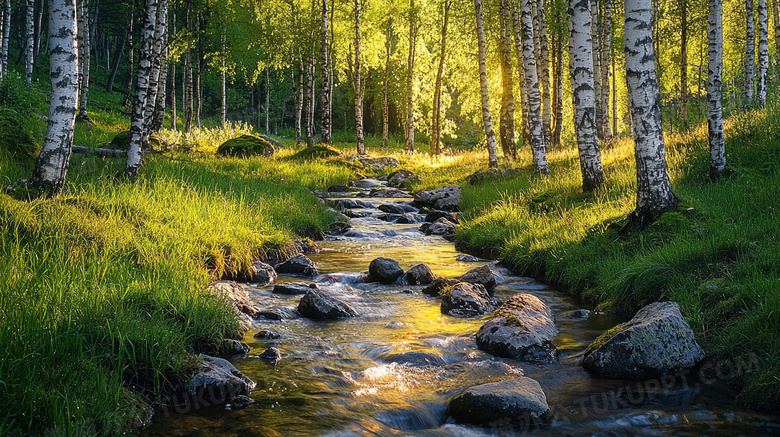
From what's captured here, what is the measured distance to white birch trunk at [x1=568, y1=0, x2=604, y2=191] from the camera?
8.59 metres

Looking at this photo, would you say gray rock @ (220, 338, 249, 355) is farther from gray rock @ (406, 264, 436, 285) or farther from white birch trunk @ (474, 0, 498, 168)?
white birch trunk @ (474, 0, 498, 168)

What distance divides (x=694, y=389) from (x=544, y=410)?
135 cm

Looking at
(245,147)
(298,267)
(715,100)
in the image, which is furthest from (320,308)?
(245,147)

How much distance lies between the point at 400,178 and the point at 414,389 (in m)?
15.1

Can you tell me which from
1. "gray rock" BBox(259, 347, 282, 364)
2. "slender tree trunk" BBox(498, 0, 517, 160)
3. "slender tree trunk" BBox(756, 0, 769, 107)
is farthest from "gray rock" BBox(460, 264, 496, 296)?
"slender tree trunk" BBox(756, 0, 769, 107)

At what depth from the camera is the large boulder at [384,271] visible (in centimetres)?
714

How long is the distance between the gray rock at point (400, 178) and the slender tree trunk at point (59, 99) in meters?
12.3

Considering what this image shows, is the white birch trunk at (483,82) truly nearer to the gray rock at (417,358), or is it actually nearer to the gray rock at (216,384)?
the gray rock at (417,358)

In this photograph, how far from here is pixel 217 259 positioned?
265 inches

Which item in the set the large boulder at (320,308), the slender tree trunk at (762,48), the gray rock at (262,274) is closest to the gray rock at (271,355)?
the large boulder at (320,308)

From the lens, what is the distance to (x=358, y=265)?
26.6 feet

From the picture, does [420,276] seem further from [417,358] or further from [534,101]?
[534,101]

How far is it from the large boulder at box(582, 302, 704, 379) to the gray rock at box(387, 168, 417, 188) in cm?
1418

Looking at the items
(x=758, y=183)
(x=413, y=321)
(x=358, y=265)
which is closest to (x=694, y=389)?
(x=413, y=321)
